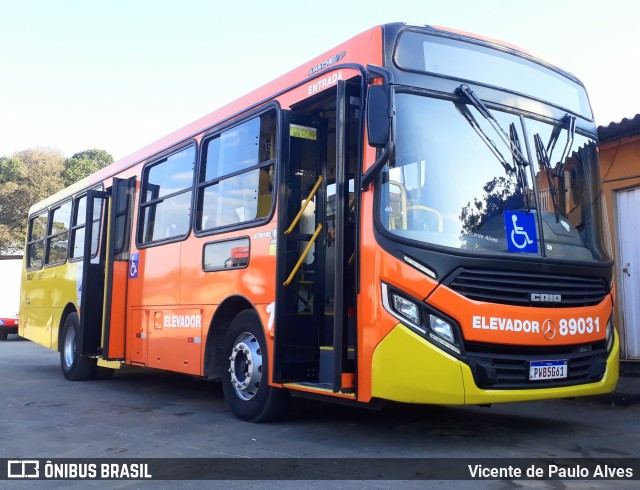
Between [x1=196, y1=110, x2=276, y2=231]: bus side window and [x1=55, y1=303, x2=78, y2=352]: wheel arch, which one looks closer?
[x1=196, y1=110, x2=276, y2=231]: bus side window

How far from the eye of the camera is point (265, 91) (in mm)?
6566

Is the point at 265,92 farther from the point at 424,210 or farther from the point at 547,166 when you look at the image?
the point at 547,166

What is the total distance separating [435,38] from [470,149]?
0.99m

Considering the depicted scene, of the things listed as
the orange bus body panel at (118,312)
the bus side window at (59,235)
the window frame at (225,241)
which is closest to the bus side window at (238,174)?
the window frame at (225,241)

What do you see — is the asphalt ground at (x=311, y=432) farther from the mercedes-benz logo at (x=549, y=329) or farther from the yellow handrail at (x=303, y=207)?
the yellow handrail at (x=303, y=207)

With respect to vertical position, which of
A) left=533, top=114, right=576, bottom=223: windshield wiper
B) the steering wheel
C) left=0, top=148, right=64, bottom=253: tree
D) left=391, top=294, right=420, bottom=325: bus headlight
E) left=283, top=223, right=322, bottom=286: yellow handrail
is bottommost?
left=391, top=294, right=420, bottom=325: bus headlight

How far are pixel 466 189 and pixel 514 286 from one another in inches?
32.2

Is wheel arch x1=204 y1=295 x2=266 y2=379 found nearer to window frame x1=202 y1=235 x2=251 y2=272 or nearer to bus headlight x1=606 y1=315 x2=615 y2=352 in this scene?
window frame x1=202 y1=235 x2=251 y2=272

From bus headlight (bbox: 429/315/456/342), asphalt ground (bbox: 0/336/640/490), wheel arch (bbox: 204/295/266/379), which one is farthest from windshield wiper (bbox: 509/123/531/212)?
wheel arch (bbox: 204/295/266/379)

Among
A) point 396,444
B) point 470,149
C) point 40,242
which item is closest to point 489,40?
point 470,149

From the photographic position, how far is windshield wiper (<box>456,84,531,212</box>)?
5.21 metres

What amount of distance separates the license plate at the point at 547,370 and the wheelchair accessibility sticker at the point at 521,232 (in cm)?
85

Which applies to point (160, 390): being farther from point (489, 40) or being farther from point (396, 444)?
point (489, 40)

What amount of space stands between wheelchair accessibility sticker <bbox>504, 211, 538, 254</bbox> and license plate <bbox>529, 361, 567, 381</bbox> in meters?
0.85
